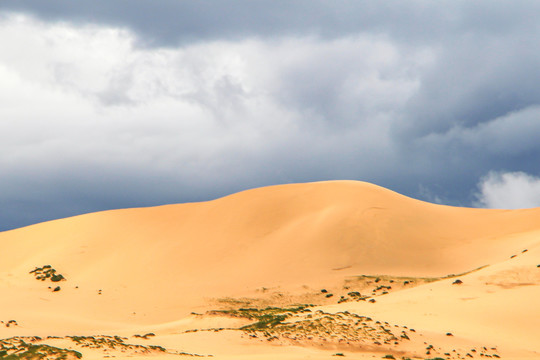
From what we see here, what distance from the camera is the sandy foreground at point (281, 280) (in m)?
27.0

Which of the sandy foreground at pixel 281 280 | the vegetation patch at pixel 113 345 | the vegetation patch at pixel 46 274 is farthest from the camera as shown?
the vegetation patch at pixel 46 274

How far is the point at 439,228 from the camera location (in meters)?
56.4

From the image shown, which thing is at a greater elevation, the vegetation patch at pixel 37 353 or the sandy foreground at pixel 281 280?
the sandy foreground at pixel 281 280

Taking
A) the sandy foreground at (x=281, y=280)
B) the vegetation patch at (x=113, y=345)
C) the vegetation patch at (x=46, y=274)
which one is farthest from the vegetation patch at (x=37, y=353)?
the vegetation patch at (x=46, y=274)

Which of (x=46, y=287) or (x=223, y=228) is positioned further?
→ (x=223, y=228)

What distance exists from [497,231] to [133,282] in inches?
1234

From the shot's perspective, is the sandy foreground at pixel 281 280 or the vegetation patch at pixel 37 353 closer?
the vegetation patch at pixel 37 353

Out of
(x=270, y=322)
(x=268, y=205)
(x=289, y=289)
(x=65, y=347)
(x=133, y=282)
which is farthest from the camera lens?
(x=268, y=205)

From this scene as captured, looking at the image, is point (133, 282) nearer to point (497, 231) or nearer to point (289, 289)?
point (289, 289)

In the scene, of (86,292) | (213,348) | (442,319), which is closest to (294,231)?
(86,292)

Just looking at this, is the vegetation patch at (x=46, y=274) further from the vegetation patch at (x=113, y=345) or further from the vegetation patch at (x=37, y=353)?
the vegetation patch at (x=37, y=353)

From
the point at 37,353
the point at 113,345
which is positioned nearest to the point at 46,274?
the point at 113,345

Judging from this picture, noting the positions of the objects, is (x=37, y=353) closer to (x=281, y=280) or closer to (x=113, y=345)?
(x=113, y=345)

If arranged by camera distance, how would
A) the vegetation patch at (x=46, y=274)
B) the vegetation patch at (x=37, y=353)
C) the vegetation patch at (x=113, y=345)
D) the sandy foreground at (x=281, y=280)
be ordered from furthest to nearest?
the vegetation patch at (x=46, y=274), the sandy foreground at (x=281, y=280), the vegetation patch at (x=113, y=345), the vegetation patch at (x=37, y=353)
